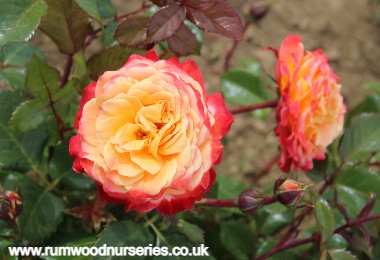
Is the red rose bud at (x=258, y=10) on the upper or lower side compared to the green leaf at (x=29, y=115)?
lower

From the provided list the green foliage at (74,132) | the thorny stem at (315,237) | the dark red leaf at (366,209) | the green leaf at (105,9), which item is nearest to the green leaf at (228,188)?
the green foliage at (74,132)

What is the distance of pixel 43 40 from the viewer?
1592 mm

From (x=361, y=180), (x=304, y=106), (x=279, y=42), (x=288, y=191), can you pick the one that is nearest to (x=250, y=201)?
(x=288, y=191)

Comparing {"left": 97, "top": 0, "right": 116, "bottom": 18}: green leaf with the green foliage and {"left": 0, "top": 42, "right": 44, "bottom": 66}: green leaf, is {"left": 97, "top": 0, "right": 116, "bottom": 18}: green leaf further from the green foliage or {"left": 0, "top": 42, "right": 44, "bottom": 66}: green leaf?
{"left": 0, "top": 42, "right": 44, "bottom": 66}: green leaf

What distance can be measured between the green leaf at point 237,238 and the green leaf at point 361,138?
11.0 inches

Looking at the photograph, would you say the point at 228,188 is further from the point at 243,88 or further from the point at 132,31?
the point at 132,31

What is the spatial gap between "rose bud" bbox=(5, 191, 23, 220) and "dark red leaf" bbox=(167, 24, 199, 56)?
0.29m

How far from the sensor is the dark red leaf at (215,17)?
2.38 feet

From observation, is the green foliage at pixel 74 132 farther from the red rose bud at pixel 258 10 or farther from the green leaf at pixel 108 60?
the red rose bud at pixel 258 10

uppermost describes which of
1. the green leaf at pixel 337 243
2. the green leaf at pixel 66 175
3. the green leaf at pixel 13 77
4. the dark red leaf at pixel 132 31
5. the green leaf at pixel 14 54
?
the dark red leaf at pixel 132 31

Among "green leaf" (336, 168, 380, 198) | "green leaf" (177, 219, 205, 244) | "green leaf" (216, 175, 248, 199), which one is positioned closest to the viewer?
"green leaf" (177, 219, 205, 244)

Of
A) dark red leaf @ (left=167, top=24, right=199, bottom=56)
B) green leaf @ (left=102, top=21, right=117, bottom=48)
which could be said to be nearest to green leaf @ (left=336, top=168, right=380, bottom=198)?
dark red leaf @ (left=167, top=24, right=199, bottom=56)

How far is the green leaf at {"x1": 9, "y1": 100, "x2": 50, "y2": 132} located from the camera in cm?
80

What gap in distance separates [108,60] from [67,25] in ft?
0.24
